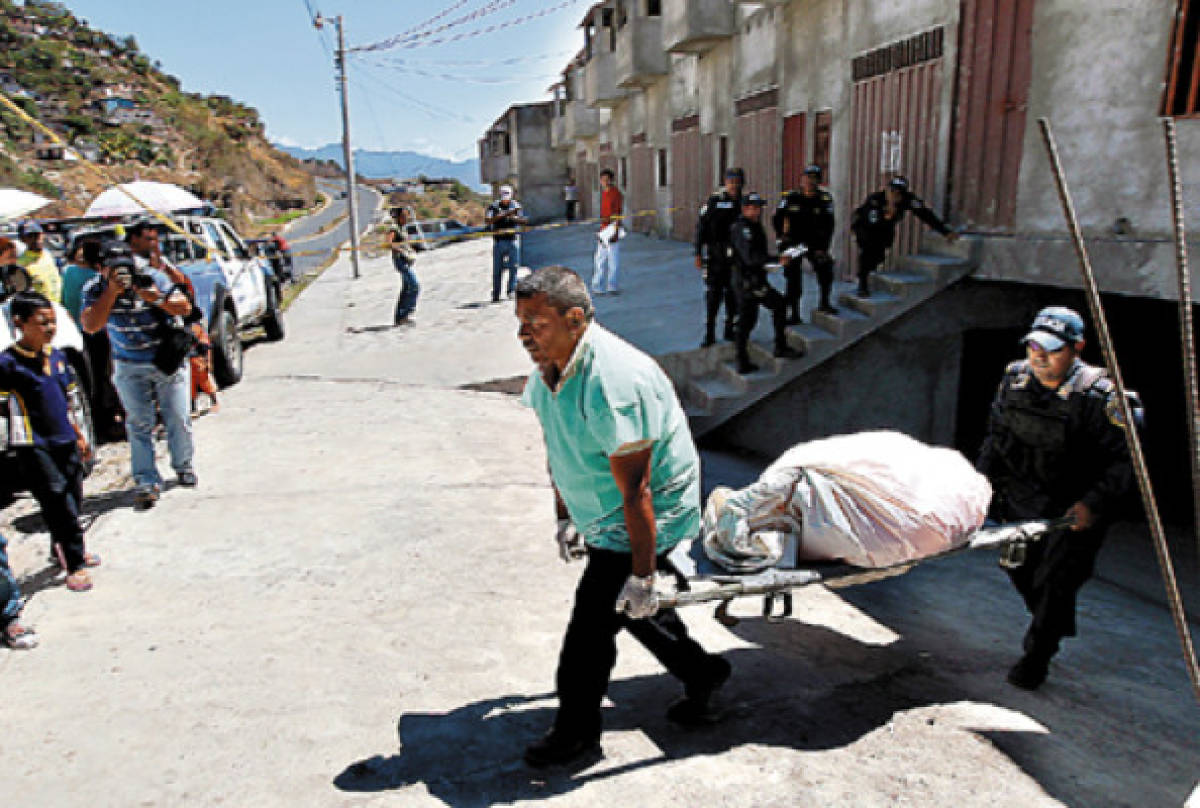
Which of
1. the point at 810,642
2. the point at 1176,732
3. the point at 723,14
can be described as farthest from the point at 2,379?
the point at 723,14

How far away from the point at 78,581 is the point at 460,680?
220 centimetres

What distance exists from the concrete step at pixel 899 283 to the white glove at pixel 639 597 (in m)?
6.25

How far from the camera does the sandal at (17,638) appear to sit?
11.5ft

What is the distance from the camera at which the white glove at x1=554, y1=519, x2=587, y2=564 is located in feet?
10.3

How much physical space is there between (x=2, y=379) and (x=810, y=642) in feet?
13.5

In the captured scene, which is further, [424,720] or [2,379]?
[2,379]

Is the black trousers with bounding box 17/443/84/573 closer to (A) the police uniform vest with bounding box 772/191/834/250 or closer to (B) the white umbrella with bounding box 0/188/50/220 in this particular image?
(B) the white umbrella with bounding box 0/188/50/220

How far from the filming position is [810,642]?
3.92 metres

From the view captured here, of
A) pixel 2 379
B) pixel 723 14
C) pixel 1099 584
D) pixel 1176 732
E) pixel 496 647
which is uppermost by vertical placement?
pixel 723 14

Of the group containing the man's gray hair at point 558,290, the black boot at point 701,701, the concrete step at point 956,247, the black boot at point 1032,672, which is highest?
the man's gray hair at point 558,290

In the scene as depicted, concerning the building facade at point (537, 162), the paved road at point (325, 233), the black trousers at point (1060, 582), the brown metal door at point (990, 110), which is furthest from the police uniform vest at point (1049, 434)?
the building facade at point (537, 162)

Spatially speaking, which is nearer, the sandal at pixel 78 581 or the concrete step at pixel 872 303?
the sandal at pixel 78 581

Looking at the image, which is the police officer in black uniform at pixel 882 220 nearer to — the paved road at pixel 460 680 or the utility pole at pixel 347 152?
the paved road at pixel 460 680

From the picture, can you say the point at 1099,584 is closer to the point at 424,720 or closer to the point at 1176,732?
the point at 1176,732
